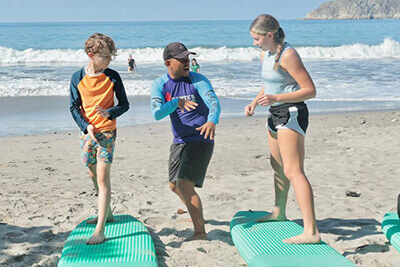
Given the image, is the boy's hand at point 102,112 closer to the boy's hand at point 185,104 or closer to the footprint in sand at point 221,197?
the boy's hand at point 185,104

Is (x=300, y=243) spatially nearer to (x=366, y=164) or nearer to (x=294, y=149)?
(x=294, y=149)

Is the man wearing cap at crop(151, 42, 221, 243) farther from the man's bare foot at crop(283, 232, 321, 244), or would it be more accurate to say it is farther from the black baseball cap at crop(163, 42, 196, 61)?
the man's bare foot at crop(283, 232, 321, 244)

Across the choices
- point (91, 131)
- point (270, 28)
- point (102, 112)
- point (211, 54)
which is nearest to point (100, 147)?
point (91, 131)

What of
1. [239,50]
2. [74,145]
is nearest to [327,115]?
[74,145]

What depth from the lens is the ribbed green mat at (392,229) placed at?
13.5ft

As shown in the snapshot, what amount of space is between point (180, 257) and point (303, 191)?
1198 mm

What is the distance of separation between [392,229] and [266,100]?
1.55 meters

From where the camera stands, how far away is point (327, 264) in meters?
3.84

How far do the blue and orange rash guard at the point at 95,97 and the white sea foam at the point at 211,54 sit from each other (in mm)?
28835

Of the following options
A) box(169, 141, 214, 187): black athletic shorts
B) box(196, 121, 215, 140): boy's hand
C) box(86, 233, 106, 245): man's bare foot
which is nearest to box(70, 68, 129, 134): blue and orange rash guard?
box(169, 141, 214, 187): black athletic shorts

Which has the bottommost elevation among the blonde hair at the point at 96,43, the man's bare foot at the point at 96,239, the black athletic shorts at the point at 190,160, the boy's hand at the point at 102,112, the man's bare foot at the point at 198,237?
the man's bare foot at the point at 198,237

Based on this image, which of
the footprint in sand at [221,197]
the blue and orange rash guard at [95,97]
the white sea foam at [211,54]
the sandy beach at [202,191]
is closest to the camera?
the blue and orange rash guard at [95,97]

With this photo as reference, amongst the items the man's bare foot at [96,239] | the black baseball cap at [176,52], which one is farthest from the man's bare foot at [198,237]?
the black baseball cap at [176,52]

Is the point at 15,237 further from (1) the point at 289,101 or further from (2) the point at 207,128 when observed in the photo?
(1) the point at 289,101
